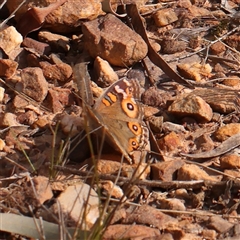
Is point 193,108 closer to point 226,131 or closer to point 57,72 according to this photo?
point 226,131

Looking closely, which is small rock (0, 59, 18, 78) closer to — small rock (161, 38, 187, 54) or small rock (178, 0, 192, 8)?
small rock (161, 38, 187, 54)

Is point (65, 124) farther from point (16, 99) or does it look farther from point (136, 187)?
point (136, 187)

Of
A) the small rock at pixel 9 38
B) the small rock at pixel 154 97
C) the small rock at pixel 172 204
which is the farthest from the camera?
the small rock at pixel 9 38

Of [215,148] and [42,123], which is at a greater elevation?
[42,123]

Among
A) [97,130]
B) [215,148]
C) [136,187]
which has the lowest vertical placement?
[215,148]

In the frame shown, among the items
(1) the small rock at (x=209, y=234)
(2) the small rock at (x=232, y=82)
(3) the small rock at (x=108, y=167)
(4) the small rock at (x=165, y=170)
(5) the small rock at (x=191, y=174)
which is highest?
(3) the small rock at (x=108, y=167)

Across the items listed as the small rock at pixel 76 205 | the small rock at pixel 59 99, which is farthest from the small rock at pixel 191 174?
the small rock at pixel 59 99

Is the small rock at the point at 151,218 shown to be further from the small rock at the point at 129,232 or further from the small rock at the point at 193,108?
the small rock at the point at 193,108

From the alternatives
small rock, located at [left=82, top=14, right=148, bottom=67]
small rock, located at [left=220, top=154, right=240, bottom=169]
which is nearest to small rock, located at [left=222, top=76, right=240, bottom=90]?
small rock, located at [left=82, top=14, right=148, bottom=67]

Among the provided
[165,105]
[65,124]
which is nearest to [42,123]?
[65,124]
